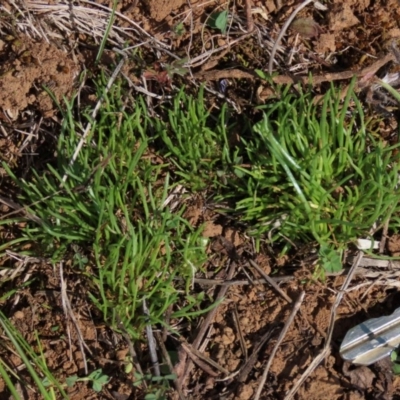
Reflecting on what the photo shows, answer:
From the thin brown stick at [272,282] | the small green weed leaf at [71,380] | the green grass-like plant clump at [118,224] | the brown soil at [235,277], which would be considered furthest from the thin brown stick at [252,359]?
the small green weed leaf at [71,380]

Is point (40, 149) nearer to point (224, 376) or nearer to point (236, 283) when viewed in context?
point (236, 283)

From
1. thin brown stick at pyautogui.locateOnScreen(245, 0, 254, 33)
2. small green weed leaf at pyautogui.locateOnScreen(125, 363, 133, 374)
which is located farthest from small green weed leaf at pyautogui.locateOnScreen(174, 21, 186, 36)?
small green weed leaf at pyautogui.locateOnScreen(125, 363, 133, 374)

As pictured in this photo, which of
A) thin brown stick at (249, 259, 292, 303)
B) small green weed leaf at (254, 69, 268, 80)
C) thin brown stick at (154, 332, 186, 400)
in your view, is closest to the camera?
thin brown stick at (154, 332, 186, 400)

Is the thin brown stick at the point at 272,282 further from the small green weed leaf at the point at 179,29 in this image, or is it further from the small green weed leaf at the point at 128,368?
the small green weed leaf at the point at 179,29

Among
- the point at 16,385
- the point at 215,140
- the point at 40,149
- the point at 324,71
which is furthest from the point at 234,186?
the point at 16,385

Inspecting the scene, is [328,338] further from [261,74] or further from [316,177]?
[261,74]

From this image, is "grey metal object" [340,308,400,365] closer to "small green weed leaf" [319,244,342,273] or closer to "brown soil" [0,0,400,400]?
"brown soil" [0,0,400,400]
